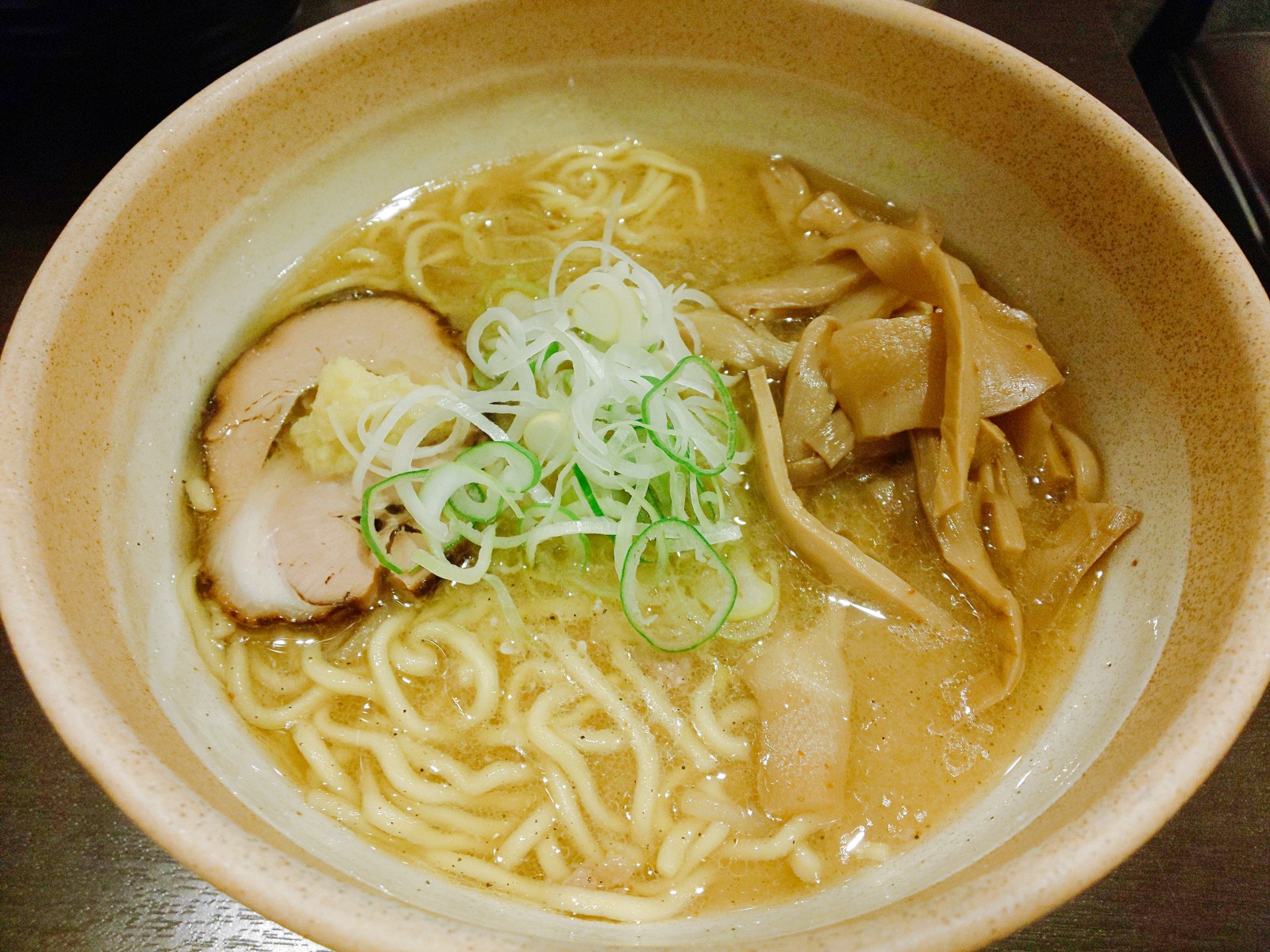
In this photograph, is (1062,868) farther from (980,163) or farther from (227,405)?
(227,405)

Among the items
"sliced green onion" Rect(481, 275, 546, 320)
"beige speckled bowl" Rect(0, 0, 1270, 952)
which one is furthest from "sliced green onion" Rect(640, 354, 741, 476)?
"beige speckled bowl" Rect(0, 0, 1270, 952)

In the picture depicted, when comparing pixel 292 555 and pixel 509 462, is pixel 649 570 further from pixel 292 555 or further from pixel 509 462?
pixel 292 555

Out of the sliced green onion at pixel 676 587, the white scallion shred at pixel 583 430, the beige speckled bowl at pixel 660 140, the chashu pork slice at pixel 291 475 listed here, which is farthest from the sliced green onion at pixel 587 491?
the beige speckled bowl at pixel 660 140

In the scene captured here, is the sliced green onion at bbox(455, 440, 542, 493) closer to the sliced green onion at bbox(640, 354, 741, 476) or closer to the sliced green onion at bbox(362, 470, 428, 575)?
the sliced green onion at bbox(362, 470, 428, 575)

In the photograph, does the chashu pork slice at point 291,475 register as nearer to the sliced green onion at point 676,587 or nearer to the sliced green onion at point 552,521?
the sliced green onion at point 552,521

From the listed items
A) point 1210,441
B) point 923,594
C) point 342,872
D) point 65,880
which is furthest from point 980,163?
point 65,880

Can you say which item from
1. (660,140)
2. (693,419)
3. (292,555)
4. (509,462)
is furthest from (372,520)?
(660,140)
